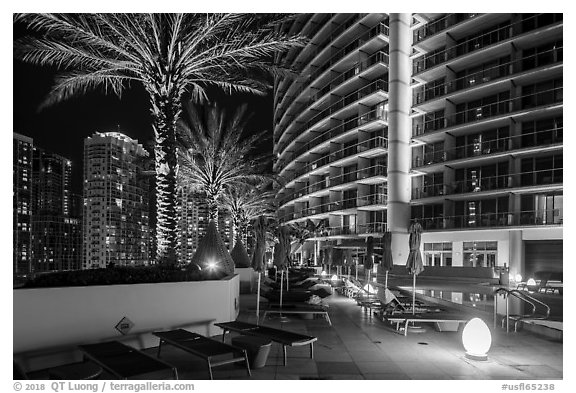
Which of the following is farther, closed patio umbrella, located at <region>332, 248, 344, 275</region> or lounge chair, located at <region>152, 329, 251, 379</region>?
closed patio umbrella, located at <region>332, 248, 344, 275</region>

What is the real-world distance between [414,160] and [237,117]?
2212 centimetres

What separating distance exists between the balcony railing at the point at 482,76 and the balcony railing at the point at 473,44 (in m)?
1.94

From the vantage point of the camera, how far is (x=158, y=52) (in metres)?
12.5

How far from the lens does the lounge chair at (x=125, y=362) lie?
565cm

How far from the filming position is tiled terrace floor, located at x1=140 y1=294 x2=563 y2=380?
6.84 m

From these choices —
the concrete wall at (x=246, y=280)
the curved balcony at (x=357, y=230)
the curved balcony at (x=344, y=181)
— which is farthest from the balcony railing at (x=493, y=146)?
the concrete wall at (x=246, y=280)

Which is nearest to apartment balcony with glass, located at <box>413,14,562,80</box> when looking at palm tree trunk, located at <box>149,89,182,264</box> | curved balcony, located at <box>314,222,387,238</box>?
curved balcony, located at <box>314,222,387,238</box>

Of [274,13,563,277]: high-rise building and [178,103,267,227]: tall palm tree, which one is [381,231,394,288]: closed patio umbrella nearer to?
[178,103,267,227]: tall palm tree

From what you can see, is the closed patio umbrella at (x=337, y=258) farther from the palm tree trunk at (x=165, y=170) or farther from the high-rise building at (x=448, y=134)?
the palm tree trunk at (x=165, y=170)

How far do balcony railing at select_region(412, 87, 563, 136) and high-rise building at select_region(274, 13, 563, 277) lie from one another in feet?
0.31

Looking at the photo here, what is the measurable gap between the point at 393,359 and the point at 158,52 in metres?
10.0
